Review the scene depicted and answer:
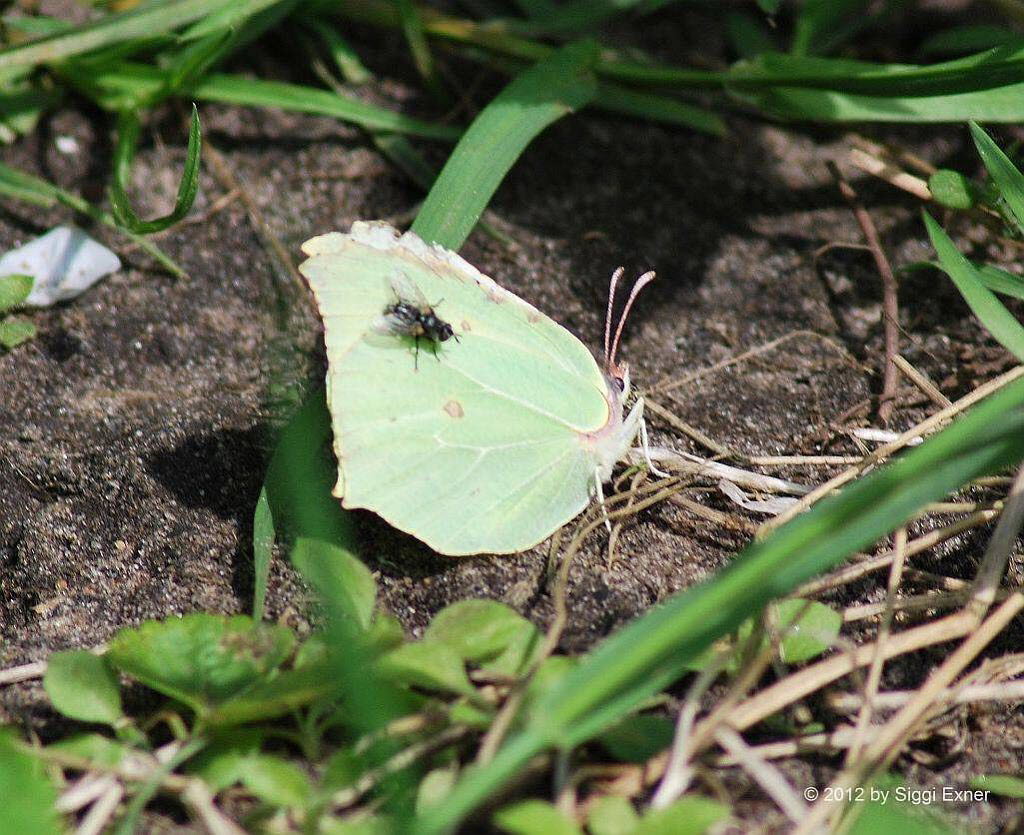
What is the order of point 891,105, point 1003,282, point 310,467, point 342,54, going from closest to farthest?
1. point 310,467
2. point 1003,282
3. point 891,105
4. point 342,54

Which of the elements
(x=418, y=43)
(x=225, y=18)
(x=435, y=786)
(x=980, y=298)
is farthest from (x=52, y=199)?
(x=980, y=298)

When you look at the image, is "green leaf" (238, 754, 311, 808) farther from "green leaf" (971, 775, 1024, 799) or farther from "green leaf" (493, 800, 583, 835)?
"green leaf" (971, 775, 1024, 799)

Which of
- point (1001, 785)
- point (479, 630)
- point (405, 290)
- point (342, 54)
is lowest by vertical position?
point (1001, 785)

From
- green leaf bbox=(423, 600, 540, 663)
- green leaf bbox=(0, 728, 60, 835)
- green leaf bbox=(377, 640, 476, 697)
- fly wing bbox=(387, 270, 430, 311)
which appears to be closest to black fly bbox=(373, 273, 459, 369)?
fly wing bbox=(387, 270, 430, 311)

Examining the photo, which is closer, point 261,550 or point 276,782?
point 276,782

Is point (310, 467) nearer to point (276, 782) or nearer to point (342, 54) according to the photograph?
point (276, 782)
